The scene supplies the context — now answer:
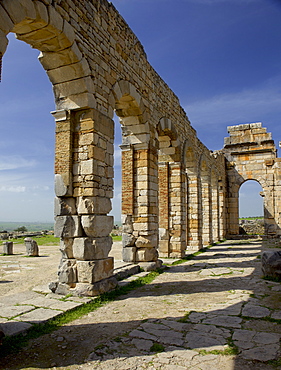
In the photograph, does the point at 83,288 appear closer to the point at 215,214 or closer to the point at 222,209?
the point at 215,214

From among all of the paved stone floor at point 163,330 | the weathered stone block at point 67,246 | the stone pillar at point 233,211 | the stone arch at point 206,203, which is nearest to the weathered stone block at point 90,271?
the weathered stone block at point 67,246

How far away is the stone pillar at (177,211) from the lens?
37.2ft

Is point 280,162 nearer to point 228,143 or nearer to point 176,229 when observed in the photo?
point 228,143

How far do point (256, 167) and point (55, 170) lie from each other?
18456 mm

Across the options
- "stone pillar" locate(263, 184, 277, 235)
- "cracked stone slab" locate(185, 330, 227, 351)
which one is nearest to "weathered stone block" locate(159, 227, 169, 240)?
"cracked stone slab" locate(185, 330, 227, 351)

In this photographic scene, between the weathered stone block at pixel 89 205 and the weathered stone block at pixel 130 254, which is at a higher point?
the weathered stone block at pixel 89 205

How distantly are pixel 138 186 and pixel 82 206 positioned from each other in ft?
10.1

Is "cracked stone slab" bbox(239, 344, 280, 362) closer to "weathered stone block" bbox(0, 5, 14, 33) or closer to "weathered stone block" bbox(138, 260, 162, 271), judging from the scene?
"weathered stone block" bbox(138, 260, 162, 271)

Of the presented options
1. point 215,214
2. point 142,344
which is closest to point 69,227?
point 142,344

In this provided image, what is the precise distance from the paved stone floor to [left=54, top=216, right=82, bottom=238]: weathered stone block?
1131 mm

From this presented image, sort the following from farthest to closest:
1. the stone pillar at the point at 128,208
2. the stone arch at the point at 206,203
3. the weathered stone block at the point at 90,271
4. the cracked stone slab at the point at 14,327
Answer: the stone arch at the point at 206,203, the stone pillar at the point at 128,208, the weathered stone block at the point at 90,271, the cracked stone slab at the point at 14,327

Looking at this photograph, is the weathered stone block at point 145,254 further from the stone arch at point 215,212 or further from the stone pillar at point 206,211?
the stone arch at point 215,212

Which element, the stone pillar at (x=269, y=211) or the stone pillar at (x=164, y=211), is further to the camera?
the stone pillar at (x=269, y=211)

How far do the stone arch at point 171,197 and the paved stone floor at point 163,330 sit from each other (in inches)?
173
